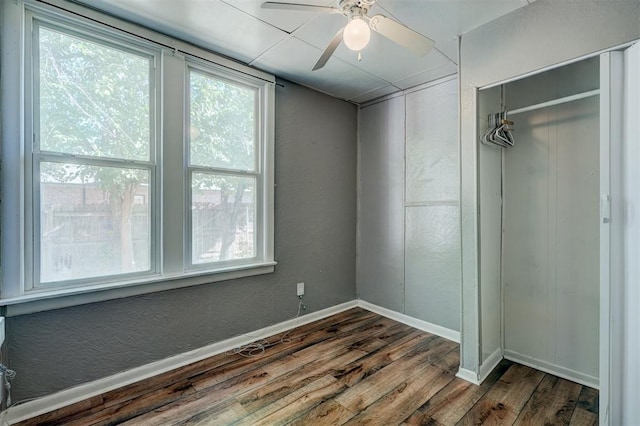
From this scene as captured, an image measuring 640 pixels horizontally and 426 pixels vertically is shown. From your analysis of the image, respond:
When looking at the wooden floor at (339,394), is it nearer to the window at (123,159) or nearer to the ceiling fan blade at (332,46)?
the window at (123,159)

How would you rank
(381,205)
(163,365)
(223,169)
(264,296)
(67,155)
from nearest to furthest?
(67,155), (163,365), (223,169), (264,296), (381,205)

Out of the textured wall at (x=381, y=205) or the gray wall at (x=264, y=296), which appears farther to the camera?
the textured wall at (x=381, y=205)

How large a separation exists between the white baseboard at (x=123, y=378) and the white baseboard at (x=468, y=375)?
1.58m

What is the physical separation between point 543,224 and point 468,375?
4.23 ft

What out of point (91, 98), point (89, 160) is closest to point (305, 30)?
point (91, 98)

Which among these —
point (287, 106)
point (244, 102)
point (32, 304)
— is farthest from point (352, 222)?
point (32, 304)

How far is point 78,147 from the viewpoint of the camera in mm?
1930

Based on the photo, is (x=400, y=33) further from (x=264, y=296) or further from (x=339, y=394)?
(x=264, y=296)

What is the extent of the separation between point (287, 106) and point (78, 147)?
1.79 m

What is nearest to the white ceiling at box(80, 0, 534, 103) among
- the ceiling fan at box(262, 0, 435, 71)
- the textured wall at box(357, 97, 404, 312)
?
the ceiling fan at box(262, 0, 435, 71)

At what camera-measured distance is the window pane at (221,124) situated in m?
2.45

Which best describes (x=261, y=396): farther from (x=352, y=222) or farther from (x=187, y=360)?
(x=352, y=222)

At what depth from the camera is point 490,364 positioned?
2.27m

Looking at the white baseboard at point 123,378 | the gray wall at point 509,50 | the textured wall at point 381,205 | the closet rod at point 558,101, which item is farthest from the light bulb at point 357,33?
the white baseboard at point 123,378
